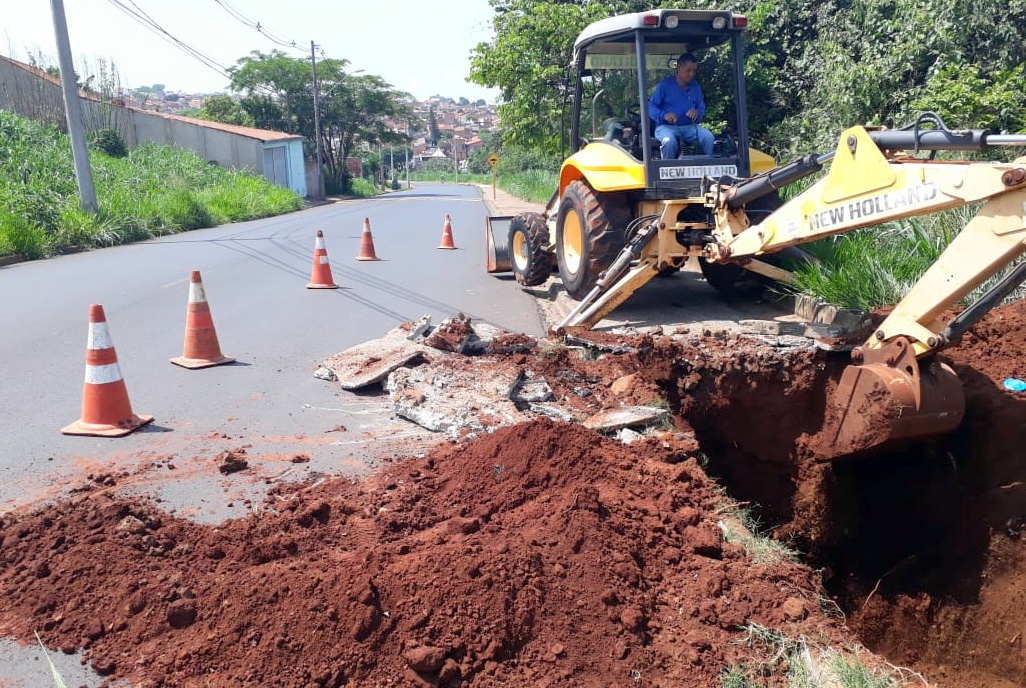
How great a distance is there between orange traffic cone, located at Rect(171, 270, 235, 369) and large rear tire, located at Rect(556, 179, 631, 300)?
342 cm

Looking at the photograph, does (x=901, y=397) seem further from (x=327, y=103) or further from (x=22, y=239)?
(x=327, y=103)

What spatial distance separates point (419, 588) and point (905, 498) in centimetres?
325

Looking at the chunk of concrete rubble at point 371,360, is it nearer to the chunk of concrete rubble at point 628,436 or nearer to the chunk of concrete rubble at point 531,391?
the chunk of concrete rubble at point 531,391

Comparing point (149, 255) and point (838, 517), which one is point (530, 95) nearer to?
point (149, 255)

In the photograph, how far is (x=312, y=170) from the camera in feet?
165

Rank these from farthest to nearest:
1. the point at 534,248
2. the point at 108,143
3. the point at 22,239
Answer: the point at 108,143
the point at 22,239
the point at 534,248

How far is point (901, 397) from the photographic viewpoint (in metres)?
4.03

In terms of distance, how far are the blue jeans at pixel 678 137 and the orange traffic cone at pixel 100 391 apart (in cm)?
500

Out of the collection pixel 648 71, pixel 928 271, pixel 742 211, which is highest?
pixel 648 71

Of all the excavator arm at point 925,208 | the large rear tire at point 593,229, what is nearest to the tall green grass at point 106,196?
the large rear tire at point 593,229

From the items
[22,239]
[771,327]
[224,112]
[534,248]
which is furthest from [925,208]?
[224,112]

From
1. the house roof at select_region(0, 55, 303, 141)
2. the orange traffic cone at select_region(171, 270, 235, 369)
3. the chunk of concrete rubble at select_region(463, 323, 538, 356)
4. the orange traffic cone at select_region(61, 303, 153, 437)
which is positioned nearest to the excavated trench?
the chunk of concrete rubble at select_region(463, 323, 538, 356)

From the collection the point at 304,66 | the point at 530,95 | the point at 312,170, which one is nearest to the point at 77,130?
the point at 530,95

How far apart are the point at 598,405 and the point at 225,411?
8.52 ft
